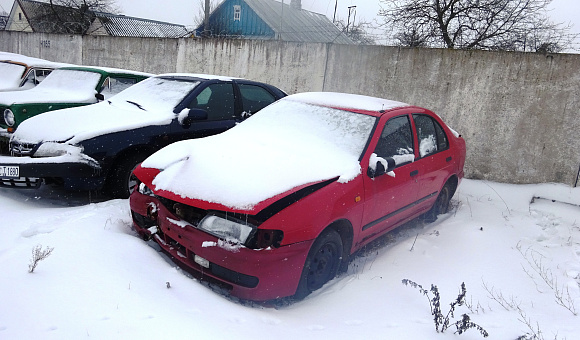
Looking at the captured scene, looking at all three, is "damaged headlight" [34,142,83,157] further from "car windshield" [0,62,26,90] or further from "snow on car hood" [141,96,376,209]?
"car windshield" [0,62,26,90]

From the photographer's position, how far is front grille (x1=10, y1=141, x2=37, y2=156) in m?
4.42

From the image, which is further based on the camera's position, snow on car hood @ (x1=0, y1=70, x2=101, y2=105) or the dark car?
snow on car hood @ (x1=0, y1=70, x2=101, y2=105)

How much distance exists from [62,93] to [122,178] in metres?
3.23

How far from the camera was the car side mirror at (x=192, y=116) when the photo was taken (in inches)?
194

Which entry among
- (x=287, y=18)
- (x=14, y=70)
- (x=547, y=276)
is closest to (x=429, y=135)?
(x=547, y=276)

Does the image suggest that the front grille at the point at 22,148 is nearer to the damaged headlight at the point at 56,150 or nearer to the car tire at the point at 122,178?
Result: the damaged headlight at the point at 56,150

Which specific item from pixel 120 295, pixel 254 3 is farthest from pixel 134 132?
pixel 254 3

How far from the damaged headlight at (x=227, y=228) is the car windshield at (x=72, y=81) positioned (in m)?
4.93

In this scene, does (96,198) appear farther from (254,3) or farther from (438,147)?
(254,3)

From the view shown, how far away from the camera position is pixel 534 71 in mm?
6406

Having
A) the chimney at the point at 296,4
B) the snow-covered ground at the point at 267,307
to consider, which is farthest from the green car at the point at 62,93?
the chimney at the point at 296,4

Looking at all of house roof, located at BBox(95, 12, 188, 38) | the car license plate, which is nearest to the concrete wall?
the car license plate

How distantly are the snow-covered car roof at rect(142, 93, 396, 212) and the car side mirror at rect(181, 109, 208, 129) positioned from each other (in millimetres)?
863

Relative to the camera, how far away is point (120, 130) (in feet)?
14.9
